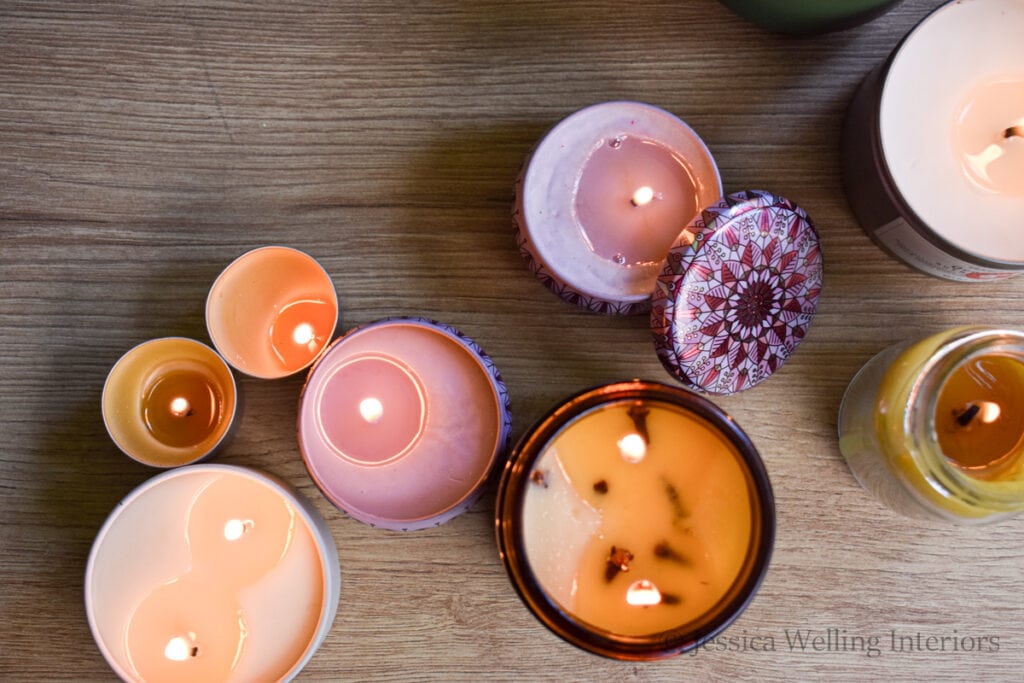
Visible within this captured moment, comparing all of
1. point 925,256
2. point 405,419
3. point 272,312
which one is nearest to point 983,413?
point 925,256

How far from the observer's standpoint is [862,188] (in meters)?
0.57

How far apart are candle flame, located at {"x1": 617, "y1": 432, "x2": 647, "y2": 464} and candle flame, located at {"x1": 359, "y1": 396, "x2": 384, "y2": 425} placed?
20cm

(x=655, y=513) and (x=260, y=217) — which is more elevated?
(x=260, y=217)

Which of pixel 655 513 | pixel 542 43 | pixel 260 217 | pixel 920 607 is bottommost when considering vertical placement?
pixel 920 607

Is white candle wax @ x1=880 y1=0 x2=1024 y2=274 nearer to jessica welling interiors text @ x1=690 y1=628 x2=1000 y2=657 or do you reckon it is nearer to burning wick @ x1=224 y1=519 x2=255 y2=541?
Answer: jessica welling interiors text @ x1=690 y1=628 x2=1000 y2=657

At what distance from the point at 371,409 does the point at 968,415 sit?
0.45m

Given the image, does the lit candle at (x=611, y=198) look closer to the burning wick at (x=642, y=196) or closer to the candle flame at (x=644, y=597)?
the burning wick at (x=642, y=196)

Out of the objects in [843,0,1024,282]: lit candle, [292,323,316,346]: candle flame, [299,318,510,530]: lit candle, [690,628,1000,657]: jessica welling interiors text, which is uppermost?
[843,0,1024,282]: lit candle

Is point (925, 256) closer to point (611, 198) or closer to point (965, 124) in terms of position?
point (965, 124)

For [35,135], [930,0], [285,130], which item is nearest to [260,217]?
[285,130]

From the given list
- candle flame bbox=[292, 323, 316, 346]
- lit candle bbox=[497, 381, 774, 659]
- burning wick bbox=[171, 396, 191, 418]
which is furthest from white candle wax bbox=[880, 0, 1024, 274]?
burning wick bbox=[171, 396, 191, 418]

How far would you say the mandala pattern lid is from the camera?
1.70 feet

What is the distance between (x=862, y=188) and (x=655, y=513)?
303mm

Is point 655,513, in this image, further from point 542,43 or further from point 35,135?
point 35,135
